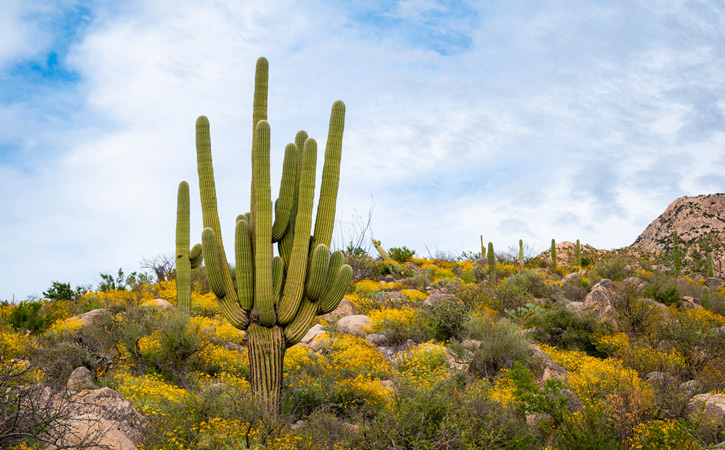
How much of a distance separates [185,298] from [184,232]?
5.12ft

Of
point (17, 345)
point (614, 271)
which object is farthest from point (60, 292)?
point (614, 271)

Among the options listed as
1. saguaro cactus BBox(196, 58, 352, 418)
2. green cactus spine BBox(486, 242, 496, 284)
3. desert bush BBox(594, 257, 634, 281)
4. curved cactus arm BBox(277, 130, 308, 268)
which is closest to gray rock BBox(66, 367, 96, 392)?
saguaro cactus BBox(196, 58, 352, 418)

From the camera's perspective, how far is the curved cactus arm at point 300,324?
29.2 ft

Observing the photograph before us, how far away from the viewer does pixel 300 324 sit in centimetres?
894

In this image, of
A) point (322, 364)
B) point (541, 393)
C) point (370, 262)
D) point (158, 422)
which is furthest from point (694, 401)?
point (370, 262)

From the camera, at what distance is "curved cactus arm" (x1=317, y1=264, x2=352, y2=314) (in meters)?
9.02

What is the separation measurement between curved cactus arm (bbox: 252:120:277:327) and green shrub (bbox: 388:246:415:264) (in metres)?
19.0

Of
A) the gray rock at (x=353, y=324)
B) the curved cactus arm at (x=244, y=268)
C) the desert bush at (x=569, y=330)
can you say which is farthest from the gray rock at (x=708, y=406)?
the gray rock at (x=353, y=324)

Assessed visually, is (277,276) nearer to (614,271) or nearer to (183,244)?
(183,244)

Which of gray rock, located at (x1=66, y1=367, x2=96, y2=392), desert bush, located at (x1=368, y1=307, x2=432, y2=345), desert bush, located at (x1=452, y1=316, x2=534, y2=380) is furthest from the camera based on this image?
desert bush, located at (x1=368, y1=307, x2=432, y2=345)

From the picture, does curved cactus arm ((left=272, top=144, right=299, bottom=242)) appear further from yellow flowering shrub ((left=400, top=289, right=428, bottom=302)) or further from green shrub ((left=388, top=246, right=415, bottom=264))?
green shrub ((left=388, top=246, right=415, bottom=264))

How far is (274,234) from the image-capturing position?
9.31m

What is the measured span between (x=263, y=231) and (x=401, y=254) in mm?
19929

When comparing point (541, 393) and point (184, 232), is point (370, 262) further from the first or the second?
point (541, 393)
